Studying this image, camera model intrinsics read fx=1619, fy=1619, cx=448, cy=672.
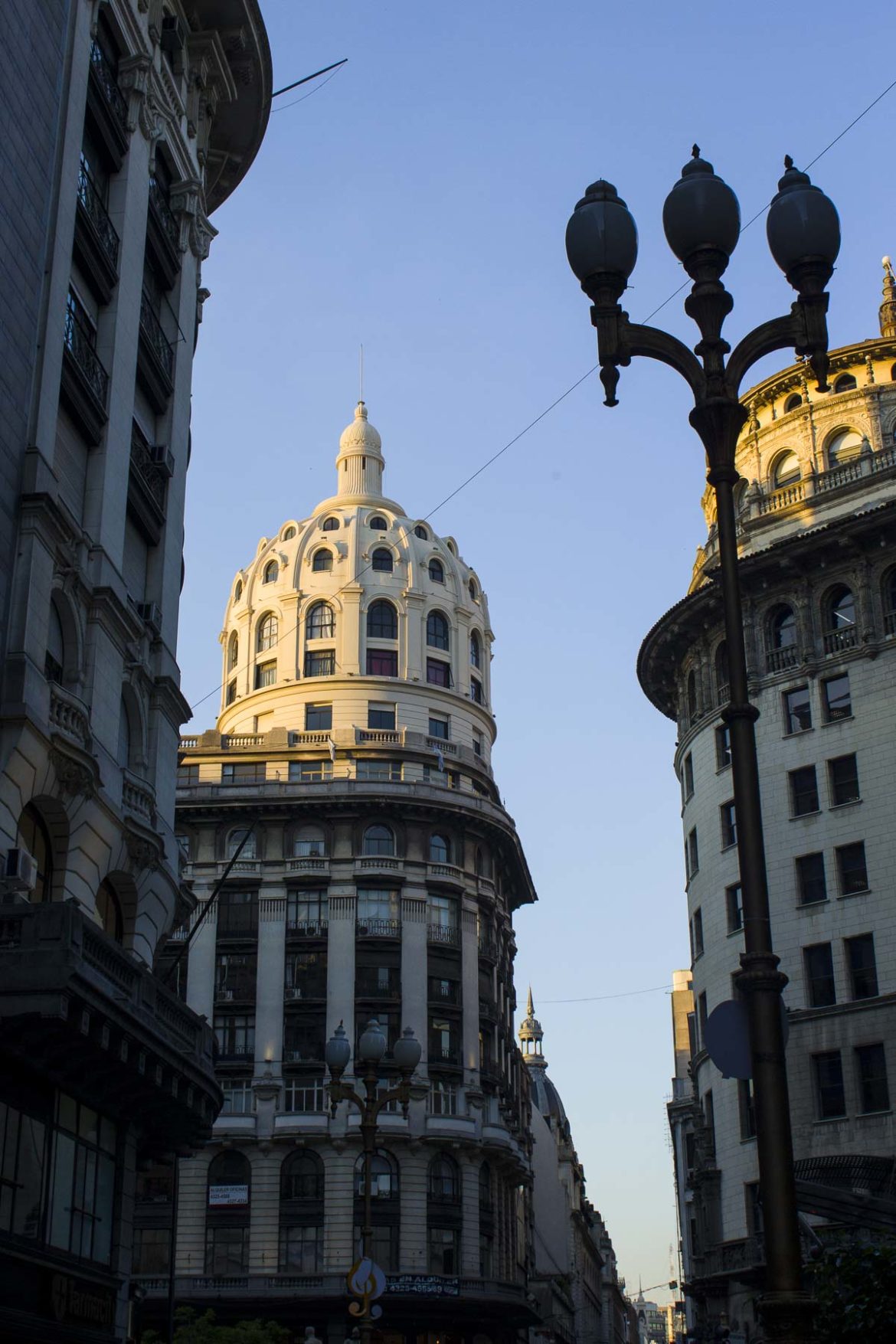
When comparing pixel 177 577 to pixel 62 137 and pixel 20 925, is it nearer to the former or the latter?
pixel 62 137

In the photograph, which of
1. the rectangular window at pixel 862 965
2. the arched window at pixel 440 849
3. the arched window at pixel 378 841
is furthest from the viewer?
the arched window at pixel 440 849

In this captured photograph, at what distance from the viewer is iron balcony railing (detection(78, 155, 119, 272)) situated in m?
27.9

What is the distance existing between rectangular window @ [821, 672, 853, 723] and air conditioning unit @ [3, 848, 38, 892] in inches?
1265

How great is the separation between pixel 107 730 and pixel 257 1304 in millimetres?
41729

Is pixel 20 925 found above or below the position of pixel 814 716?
below

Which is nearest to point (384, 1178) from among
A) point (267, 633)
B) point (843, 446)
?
point (267, 633)

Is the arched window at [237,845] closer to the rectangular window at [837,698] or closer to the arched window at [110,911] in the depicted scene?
the rectangular window at [837,698]

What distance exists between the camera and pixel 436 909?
7044 centimetres

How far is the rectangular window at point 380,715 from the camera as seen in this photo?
75.6 metres

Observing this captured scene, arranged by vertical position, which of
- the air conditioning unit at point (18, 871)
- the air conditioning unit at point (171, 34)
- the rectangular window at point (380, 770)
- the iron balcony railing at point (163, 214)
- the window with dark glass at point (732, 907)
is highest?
the air conditioning unit at point (171, 34)

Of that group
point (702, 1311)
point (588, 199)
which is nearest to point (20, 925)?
point (588, 199)

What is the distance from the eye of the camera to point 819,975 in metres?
47.4

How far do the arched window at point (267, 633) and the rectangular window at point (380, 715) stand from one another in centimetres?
654

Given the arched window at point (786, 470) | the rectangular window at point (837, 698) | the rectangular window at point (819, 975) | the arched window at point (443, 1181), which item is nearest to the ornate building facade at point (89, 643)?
the rectangular window at point (819, 975)
